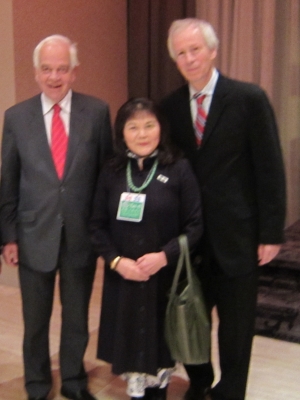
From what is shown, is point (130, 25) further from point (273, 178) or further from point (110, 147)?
point (273, 178)

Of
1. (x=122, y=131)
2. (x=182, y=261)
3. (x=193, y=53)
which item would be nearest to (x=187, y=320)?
(x=182, y=261)

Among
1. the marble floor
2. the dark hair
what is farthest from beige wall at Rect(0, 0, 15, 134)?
the dark hair

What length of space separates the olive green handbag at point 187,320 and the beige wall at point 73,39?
207cm

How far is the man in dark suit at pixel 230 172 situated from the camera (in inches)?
75.5

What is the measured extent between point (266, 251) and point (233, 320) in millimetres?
316

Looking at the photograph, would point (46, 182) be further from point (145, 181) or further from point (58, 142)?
point (145, 181)

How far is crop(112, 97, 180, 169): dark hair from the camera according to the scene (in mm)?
1975

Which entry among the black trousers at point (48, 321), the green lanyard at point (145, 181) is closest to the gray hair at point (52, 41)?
the green lanyard at point (145, 181)

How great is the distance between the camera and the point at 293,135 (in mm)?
4566

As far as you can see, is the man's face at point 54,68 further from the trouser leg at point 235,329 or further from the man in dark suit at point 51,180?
the trouser leg at point 235,329

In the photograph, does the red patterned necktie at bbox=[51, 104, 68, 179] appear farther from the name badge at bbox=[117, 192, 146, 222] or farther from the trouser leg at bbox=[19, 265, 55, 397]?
the trouser leg at bbox=[19, 265, 55, 397]

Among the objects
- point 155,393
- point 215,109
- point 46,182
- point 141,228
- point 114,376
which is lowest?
point 114,376

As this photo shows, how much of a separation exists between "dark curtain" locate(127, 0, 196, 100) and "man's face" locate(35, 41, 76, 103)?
7.64ft

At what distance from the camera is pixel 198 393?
7.50ft
